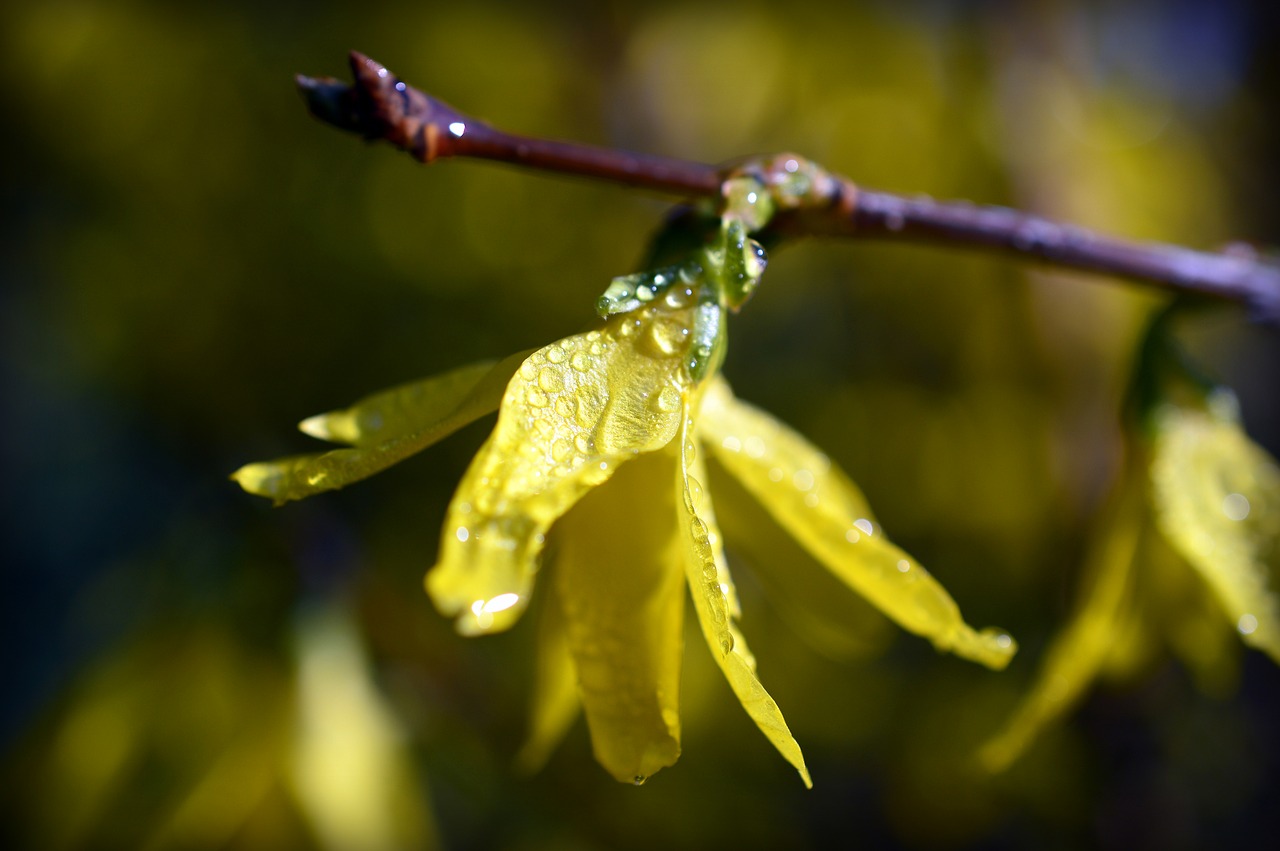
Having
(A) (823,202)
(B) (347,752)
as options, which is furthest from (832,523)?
(B) (347,752)

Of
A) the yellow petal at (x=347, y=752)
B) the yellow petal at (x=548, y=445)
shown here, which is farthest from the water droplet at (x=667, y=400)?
Result: the yellow petal at (x=347, y=752)

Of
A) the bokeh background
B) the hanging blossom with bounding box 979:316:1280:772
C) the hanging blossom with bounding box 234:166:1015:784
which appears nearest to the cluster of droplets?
the hanging blossom with bounding box 234:166:1015:784

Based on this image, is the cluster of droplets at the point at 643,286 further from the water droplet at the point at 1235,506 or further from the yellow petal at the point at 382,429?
the water droplet at the point at 1235,506

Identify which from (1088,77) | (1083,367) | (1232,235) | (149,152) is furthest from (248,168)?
(1232,235)

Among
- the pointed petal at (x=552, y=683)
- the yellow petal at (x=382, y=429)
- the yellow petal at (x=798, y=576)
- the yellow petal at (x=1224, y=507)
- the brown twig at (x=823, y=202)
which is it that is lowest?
the pointed petal at (x=552, y=683)

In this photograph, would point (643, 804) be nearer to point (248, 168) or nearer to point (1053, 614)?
point (1053, 614)

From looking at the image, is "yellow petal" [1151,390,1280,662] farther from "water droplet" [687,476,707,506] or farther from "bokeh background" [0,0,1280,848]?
"water droplet" [687,476,707,506]

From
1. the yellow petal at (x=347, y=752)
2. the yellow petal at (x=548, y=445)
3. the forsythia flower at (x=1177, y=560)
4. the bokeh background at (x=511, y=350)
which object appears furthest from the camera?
the bokeh background at (x=511, y=350)

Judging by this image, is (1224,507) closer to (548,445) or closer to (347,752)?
(548,445)
